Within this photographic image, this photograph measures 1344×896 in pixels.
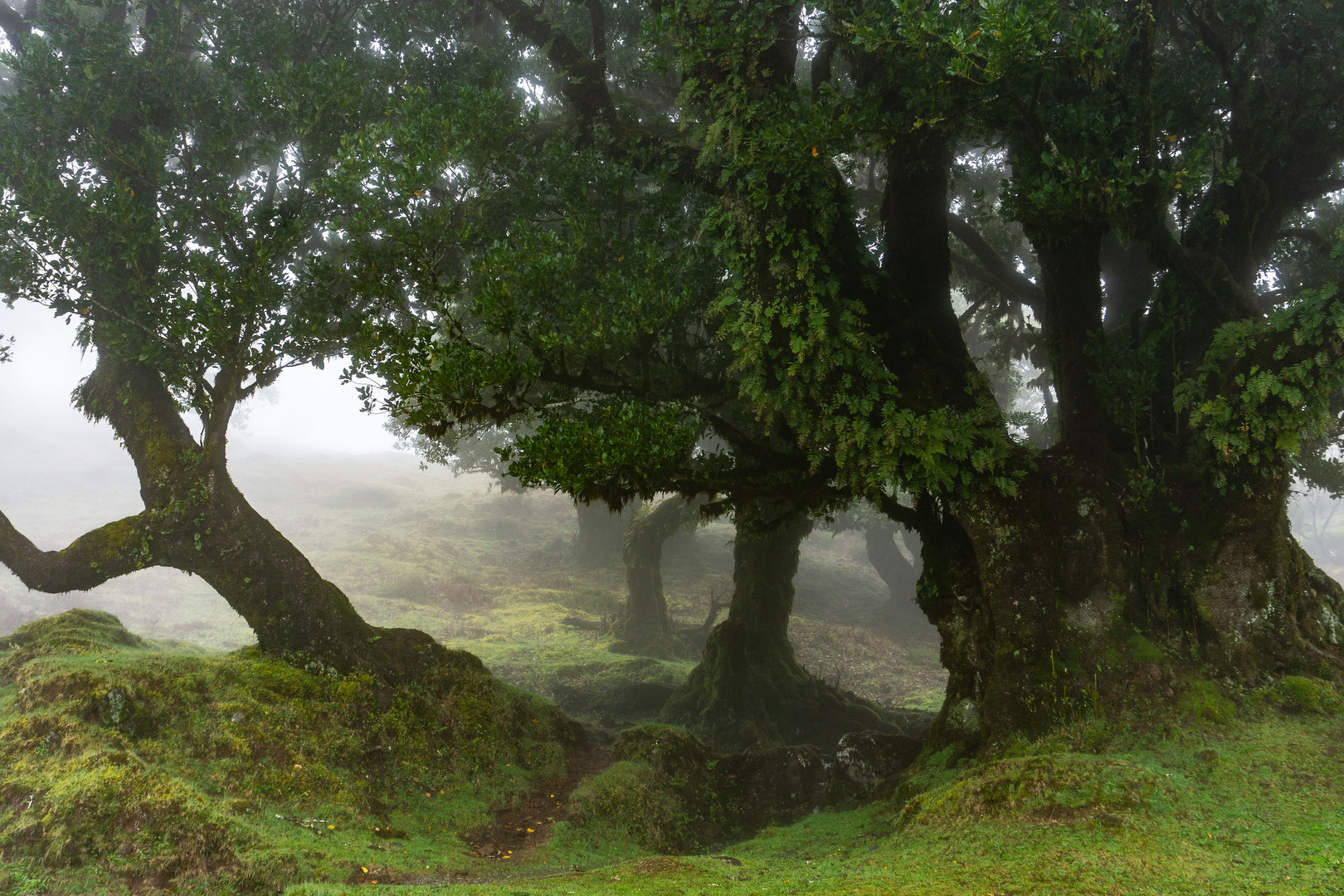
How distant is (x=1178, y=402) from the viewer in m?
8.30

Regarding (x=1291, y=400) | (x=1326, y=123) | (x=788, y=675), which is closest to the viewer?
(x=1291, y=400)

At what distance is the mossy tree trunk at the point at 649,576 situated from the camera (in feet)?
81.1

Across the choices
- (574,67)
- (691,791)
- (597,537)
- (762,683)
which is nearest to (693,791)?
(691,791)

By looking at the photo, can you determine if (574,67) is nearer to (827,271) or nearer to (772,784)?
(827,271)

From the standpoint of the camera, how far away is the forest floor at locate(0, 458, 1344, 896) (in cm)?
505

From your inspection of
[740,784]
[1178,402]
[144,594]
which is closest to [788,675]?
[740,784]

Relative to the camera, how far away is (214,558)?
10508mm

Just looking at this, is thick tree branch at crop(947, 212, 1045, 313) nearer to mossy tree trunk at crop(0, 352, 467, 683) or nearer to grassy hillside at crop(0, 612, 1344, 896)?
grassy hillside at crop(0, 612, 1344, 896)

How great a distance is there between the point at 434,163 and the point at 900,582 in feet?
93.9

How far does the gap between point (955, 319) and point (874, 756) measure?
271 inches

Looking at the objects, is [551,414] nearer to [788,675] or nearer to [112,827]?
[112,827]

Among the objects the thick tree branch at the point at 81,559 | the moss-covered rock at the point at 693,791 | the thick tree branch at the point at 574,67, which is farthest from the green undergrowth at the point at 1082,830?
the thick tree branch at the point at 574,67

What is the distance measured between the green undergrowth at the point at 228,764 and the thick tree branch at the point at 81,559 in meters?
0.69

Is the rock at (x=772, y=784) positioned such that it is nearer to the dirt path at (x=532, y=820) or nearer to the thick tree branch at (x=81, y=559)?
the dirt path at (x=532, y=820)
